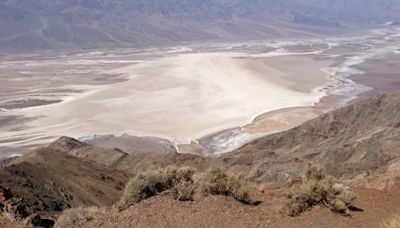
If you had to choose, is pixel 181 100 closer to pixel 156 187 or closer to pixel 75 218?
pixel 156 187

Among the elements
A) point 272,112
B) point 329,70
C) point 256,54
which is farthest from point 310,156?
point 256,54

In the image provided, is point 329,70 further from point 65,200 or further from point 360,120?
point 65,200

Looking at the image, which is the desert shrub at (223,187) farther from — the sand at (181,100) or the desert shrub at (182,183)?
the sand at (181,100)

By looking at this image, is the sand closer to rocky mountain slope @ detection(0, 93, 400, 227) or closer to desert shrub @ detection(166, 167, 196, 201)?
rocky mountain slope @ detection(0, 93, 400, 227)

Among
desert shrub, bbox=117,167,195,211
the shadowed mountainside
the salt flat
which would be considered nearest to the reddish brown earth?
desert shrub, bbox=117,167,195,211

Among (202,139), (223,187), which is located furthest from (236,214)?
(202,139)

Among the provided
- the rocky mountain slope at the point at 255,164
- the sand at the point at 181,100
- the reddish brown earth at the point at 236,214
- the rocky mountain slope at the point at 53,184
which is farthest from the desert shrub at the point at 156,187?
the sand at the point at 181,100
